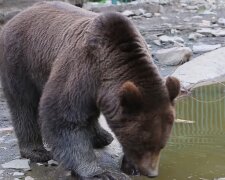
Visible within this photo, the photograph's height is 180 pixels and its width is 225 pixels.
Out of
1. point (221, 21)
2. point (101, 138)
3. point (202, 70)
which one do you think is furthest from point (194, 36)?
point (101, 138)

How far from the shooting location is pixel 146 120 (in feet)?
13.1

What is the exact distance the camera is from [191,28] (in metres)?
12.2

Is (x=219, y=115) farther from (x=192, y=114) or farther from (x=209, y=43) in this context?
(x=209, y=43)

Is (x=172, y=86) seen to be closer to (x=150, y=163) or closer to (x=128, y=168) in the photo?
(x=150, y=163)

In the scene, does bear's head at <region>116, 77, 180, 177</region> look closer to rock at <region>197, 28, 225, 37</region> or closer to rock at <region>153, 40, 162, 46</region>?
rock at <region>153, 40, 162, 46</region>

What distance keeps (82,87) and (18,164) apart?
4.20ft

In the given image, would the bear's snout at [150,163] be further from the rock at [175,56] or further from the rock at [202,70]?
the rock at [175,56]

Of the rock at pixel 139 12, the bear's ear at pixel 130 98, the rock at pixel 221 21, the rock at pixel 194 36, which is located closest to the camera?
the bear's ear at pixel 130 98

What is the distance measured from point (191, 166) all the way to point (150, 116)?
4.67 feet

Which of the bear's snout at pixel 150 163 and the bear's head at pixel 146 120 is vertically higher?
the bear's head at pixel 146 120

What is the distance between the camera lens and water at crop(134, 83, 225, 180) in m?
5.14

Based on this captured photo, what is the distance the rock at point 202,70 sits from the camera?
7.96 m

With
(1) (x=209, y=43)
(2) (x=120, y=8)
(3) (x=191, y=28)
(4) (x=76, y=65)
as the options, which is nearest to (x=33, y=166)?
(4) (x=76, y=65)

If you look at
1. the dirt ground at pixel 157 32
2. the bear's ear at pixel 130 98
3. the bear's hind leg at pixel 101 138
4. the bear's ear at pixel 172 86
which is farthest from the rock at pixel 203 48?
the bear's ear at pixel 130 98
